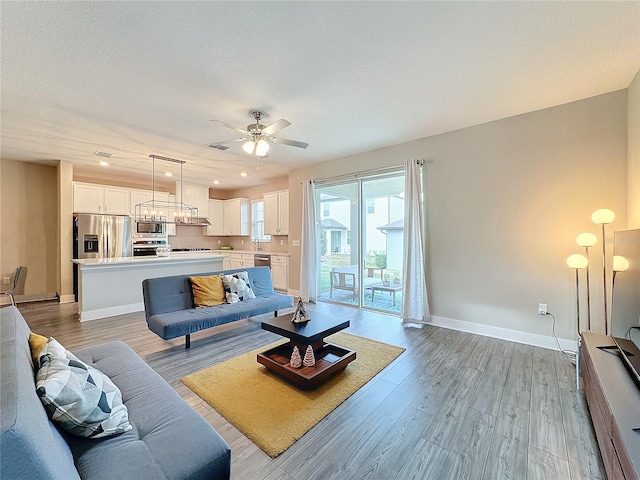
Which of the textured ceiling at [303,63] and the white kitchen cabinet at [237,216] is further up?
the textured ceiling at [303,63]

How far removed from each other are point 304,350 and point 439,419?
1292mm

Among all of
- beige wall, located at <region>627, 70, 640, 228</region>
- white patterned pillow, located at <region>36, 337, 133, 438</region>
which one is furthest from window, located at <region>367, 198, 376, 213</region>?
white patterned pillow, located at <region>36, 337, 133, 438</region>

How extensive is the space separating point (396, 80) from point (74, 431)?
3374mm

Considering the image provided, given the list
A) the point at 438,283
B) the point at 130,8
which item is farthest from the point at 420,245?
the point at 130,8

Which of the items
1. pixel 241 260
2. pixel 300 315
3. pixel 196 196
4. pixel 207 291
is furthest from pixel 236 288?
pixel 196 196

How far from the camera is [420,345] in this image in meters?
3.41

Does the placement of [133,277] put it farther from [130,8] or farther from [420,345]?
[420,345]

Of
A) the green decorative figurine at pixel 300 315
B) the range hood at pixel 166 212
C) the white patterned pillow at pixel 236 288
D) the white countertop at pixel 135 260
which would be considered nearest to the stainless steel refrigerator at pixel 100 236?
the range hood at pixel 166 212

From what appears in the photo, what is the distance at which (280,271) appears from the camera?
653 centimetres

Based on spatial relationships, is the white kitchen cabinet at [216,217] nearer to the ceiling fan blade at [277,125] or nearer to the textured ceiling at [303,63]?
the textured ceiling at [303,63]

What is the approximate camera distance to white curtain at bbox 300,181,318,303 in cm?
570

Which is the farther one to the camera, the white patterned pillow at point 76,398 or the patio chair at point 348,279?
the patio chair at point 348,279

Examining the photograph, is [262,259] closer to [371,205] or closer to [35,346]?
[371,205]

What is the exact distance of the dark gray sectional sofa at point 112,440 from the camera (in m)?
0.76
